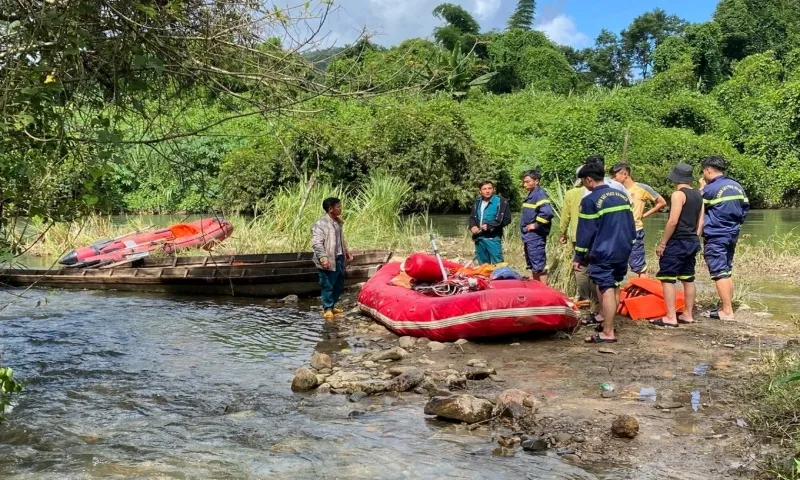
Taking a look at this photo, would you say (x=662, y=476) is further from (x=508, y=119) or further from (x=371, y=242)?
(x=508, y=119)

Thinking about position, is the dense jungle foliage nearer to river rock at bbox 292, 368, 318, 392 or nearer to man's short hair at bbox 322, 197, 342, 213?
man's short hair at bbox 322, 197, 342, 213

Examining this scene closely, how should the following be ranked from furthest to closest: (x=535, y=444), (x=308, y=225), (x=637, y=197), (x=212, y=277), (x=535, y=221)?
(x=308, y=225) → (x=212, y=277) → (x=535, y=221) → (x=637, y=197) → (x=535, y=444)

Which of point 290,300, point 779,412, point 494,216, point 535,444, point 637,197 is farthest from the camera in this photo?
point 290,300

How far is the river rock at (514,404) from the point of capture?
495cm

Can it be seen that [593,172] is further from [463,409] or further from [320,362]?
[320,362]

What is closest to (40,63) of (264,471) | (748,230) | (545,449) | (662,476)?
(264,471)

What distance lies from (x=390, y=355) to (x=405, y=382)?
3.26ft

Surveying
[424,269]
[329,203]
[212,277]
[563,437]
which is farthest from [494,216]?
[563,437]

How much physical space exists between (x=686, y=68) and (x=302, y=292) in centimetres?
3580

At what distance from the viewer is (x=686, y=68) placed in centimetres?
4016

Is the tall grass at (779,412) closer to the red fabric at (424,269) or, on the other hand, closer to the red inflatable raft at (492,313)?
the red inflatable raft at (492,313)

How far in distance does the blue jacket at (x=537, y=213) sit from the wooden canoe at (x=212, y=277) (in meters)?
3.55

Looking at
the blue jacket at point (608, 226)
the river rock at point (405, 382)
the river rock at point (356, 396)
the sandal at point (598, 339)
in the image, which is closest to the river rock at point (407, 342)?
the river rock at point (405, 382)

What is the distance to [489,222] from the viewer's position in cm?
930
